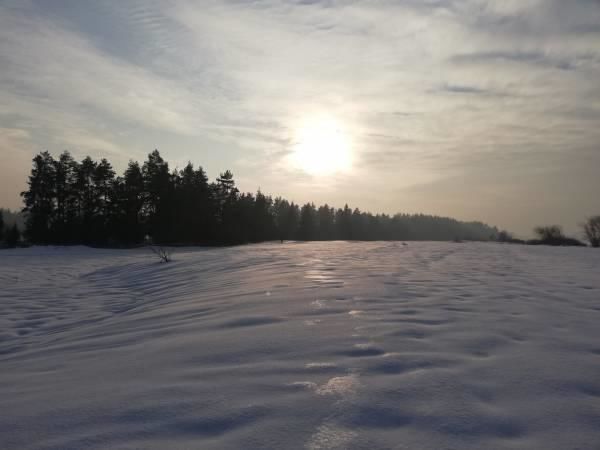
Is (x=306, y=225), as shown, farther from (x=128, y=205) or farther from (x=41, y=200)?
(x=41, y=200)

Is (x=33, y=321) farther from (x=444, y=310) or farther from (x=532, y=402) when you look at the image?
(x=532, y=402)

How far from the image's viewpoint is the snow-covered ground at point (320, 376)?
1.46 metres

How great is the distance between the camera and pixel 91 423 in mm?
1592

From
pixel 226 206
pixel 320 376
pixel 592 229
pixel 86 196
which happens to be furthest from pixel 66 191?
pixel 592 229

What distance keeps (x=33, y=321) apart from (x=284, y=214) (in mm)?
59464

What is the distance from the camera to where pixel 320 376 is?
1.98 metres

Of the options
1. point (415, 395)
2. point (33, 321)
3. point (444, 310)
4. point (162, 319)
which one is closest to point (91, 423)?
point (415, 395)

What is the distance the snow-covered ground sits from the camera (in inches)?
57.5

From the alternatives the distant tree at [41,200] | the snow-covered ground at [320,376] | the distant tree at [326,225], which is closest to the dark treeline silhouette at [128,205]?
the distant tree at [41,200]

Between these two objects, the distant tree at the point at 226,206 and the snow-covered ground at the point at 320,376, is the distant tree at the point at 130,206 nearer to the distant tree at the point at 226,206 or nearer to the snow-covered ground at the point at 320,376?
the distant tree at the point at 226,206

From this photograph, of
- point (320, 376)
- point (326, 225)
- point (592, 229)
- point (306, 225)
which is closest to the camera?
point (320, 376)

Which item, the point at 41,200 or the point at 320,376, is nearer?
the point at 320,376

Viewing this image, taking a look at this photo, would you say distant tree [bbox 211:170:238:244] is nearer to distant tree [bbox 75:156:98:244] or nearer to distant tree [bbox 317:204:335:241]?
distant tree [bbox 75:156:98:244]

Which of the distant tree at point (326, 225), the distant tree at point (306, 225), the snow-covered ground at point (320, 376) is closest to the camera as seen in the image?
the snow-covered ground at point (320, 376)
